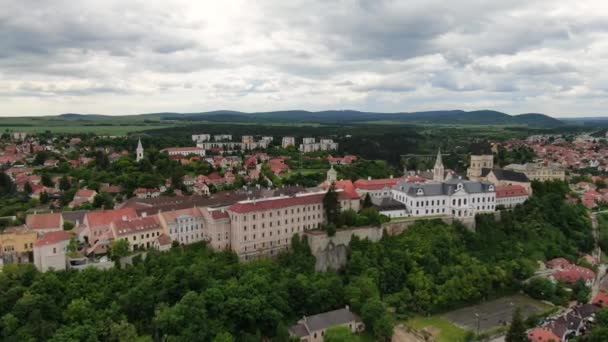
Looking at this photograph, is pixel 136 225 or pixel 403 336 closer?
pixel 403 336

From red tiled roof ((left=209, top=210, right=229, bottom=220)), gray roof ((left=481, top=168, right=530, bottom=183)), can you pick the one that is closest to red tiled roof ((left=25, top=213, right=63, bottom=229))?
red tiled roof ((left=209, top=210, right=229, bottom=220))

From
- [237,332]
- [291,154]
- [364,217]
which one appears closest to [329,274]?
[364,217]

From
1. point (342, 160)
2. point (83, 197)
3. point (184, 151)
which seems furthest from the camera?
point (184, 151)

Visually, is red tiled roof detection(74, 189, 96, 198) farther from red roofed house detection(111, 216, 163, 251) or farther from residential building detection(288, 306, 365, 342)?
residential building detection(288, 306, 365, 342)

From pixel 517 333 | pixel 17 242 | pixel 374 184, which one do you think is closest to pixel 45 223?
pixel 17 242

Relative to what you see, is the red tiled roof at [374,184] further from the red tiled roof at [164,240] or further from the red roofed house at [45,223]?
the red roofed house at [45,223]

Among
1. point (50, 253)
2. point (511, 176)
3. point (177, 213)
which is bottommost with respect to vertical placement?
point (50, 253)

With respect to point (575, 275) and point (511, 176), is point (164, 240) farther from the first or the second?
point (511, 176)

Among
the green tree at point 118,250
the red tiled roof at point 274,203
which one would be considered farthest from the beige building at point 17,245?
the red tiled roof at point 274,203
